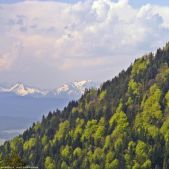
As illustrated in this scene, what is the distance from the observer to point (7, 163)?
8612 cm

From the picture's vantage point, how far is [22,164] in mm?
83938

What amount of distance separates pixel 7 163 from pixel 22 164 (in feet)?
10.8
